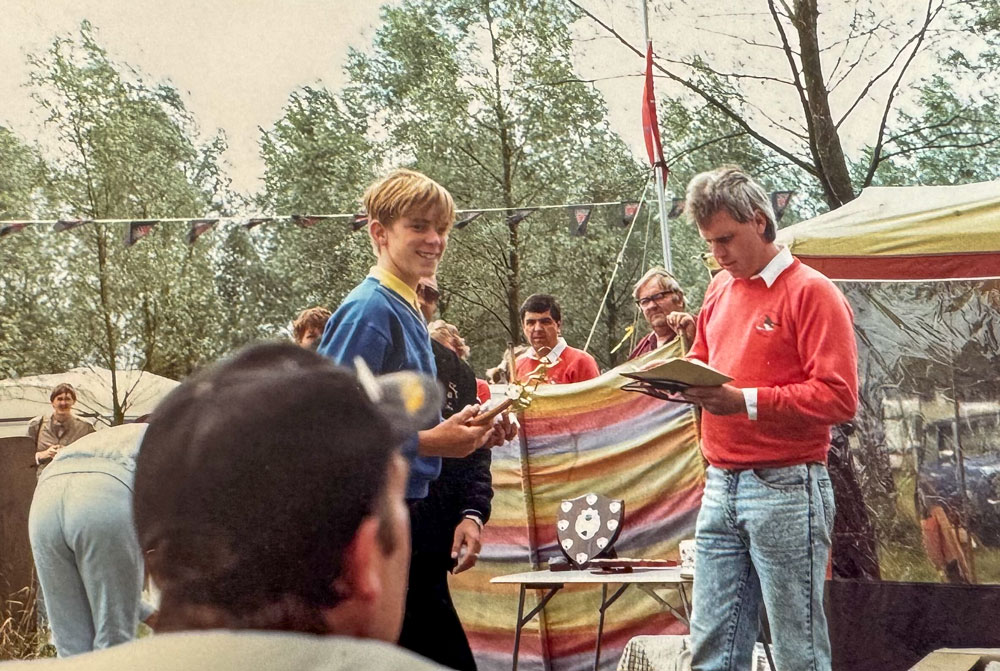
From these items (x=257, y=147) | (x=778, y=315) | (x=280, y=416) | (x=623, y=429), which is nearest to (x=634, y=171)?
(x=257, y=147)

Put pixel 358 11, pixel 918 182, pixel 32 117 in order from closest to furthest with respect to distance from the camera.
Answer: pixel 918 182 < pixel 32 117 < pixel 358 11

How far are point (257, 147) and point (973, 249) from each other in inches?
578

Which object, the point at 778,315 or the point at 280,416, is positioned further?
the point at 778,315

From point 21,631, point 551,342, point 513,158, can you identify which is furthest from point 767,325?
point 513,158

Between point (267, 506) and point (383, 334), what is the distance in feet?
3.95

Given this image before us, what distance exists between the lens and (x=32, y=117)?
51.8 feet

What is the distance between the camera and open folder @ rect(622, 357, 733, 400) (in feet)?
7.02

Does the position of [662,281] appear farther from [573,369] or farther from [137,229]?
[137,229]

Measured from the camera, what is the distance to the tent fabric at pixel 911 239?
134 inches

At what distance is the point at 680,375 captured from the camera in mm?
2188

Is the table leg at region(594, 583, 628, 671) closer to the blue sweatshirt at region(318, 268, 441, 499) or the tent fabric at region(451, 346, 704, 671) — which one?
the tent fabric at region(451, 346, 704, 671)

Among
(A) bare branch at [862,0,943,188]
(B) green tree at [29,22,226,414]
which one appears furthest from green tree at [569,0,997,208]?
(B) green tree at [29,22,226,414]

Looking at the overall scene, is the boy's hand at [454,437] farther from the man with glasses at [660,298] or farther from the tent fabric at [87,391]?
the tent fabric at [87,391]

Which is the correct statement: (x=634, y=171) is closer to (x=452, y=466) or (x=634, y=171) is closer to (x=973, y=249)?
→ (x=973, y=249)
